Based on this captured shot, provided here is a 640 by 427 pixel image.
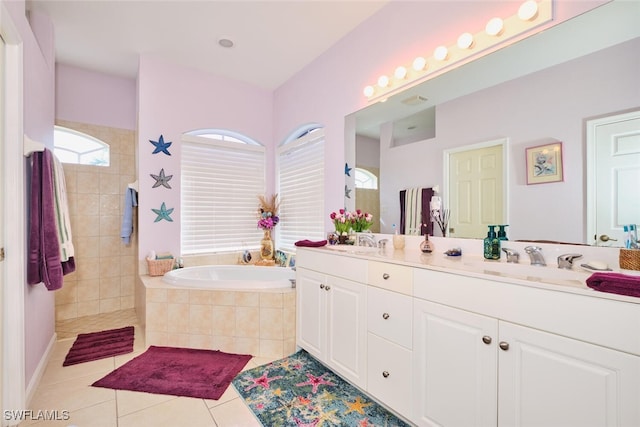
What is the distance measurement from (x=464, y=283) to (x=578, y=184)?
0.71m

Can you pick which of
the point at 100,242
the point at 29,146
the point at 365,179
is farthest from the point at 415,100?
the point at 100,242

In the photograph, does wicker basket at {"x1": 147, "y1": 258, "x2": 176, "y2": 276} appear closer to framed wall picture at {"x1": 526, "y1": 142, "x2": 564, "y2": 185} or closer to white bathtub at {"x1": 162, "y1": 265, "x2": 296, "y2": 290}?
white bathtub at {"x1": 162, "y1": 265, "x2": 296, "y2": 290}

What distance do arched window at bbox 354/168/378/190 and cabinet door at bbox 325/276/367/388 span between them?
2.84 feet

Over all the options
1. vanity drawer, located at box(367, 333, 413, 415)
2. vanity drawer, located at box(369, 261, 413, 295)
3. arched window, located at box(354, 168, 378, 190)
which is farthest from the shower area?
vanity drawer, located at box(369, 261, 413, 295)

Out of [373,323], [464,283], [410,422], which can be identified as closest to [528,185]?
[464,283]

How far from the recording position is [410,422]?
5.00ft

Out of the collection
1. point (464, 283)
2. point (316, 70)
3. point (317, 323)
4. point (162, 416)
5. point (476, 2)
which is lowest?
point (162, 416)

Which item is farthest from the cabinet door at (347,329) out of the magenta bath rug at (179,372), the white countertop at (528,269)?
the magenta bath rug at (179,372)

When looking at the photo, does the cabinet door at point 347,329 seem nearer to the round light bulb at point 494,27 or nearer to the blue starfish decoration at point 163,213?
the round light bulb at point 494,27

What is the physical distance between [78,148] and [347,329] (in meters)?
3.56

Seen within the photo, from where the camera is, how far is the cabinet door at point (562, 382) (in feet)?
3.00

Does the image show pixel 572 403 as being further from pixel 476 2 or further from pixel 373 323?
pixel 476 2

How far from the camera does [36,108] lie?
2.07 metres

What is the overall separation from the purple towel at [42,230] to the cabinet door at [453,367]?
226 cm
